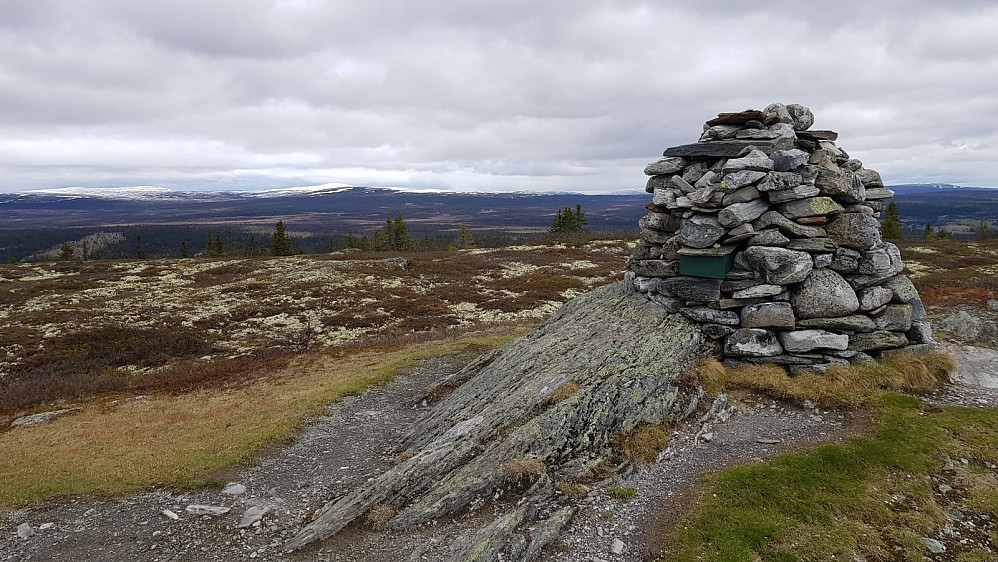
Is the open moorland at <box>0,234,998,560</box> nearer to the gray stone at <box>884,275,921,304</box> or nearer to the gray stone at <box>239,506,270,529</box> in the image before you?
the gray stone at <box>239,506,270,529</box>

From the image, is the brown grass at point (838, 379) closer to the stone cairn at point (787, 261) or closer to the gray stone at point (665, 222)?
the stone cairn at point (787, 261)

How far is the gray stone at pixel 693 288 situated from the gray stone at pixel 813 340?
2467mm

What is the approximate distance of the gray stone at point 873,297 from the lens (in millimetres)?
15430

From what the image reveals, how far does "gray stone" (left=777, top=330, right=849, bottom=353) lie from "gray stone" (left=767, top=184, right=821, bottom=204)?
13.6 feet

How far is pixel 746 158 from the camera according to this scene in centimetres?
1562

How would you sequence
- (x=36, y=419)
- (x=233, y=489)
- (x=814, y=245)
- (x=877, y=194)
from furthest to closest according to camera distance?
(x=36, y=419) → (x=877, y=194) → (x=814, y=245) → (x=233, y=489)

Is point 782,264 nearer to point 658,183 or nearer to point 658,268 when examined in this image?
point 658,268

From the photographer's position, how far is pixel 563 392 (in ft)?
45.3

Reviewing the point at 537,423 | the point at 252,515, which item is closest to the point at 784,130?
the point at 537,423

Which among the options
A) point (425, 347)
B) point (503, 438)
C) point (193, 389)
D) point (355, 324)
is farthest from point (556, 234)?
point (503, 438)

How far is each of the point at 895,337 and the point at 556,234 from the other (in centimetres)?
11128

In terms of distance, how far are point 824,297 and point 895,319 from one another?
2.64 metres

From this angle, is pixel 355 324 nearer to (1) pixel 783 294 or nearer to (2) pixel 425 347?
(2) pixel 425 347

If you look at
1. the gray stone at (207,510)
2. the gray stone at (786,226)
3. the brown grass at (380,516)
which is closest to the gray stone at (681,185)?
the gray stone at (786,226)
